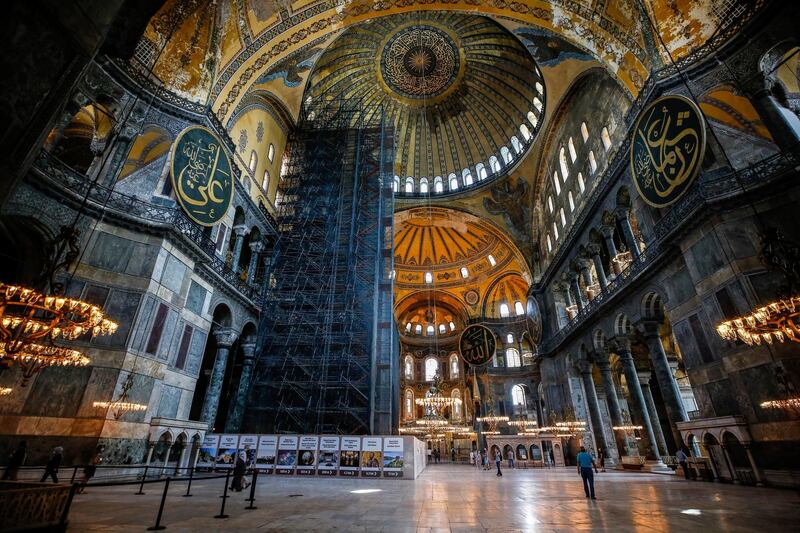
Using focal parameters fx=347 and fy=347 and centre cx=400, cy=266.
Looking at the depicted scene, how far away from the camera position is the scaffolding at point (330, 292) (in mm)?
13125

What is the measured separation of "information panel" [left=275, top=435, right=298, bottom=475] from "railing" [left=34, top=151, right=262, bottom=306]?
598 centimetres

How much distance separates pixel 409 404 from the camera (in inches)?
1210

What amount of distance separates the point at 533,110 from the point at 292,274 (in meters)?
16.7

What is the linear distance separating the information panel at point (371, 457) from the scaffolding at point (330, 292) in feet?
7.63

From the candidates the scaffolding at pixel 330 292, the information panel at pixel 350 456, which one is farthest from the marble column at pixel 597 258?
the information panel at pixel 350 456

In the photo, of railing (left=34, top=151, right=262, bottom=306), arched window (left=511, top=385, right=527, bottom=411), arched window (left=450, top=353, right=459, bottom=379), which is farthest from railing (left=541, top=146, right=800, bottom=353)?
arched window (left=450, top=353, right=459, bottom=379)

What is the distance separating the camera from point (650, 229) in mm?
11281

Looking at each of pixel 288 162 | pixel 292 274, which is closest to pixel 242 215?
pixel 292 274

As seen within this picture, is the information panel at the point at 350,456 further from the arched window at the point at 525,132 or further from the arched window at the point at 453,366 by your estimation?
the arched window at the point at 453,366

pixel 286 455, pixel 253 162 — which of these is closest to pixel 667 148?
pixel 286 455

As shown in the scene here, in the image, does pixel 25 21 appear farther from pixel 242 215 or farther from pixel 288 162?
pixel 288 162

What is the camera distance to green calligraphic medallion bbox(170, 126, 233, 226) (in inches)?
404

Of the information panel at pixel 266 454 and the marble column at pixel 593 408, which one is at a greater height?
the marble column at pixel 593 408

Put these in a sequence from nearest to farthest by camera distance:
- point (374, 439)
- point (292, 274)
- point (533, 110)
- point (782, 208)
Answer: point (782, 208) < point (374, 439) < point (292, 274) < point (533, 110)
